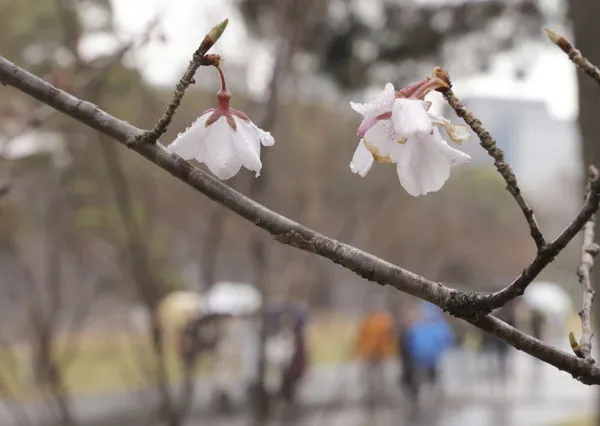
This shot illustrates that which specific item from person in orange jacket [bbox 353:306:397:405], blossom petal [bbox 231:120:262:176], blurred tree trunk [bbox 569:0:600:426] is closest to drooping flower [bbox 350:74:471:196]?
blossom petal [bbox 231:120:262:176]

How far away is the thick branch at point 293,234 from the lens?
688 mm

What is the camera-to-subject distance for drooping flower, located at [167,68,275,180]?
28.4 inches

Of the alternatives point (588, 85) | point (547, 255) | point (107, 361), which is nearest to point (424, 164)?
point (547, 255)

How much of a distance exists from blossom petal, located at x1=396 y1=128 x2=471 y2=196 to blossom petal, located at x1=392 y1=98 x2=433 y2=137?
0.13 feet

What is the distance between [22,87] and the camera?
71 centimetres

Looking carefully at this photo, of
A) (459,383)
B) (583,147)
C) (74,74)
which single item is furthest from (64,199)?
(459,383)

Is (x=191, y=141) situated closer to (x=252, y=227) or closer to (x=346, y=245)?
(x=346, y=245)

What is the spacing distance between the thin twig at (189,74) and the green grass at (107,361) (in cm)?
312

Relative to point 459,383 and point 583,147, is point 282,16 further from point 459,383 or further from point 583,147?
point 459,383

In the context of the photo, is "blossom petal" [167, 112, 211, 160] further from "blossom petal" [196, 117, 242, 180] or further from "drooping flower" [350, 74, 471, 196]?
"drooping flower" [350, 74, 471, 196]

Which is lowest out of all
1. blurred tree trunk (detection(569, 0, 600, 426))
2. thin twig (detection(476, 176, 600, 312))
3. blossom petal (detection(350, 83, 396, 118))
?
thin twig (detection(476, 176, 600, 312))

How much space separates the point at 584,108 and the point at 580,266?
126 centimetres

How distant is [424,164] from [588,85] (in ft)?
4.67

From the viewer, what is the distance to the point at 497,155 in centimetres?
65
